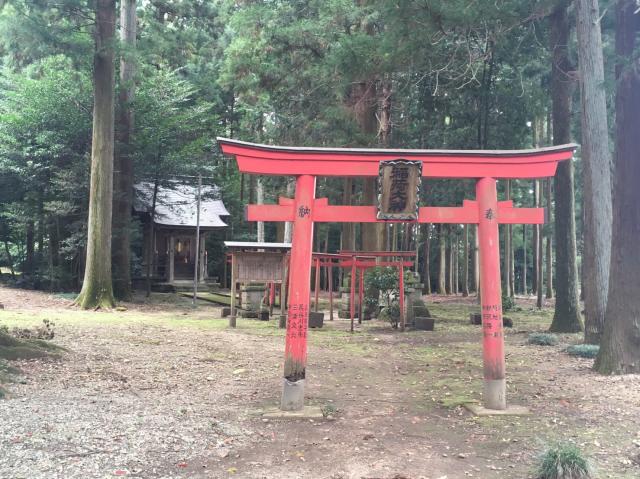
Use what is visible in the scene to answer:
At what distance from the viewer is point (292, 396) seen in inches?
234

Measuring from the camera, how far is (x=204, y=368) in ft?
26.4

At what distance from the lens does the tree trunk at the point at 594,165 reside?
937 cm

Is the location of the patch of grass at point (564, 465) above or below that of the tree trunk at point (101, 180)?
below

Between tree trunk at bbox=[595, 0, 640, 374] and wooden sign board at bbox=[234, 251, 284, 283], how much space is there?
7.49 m

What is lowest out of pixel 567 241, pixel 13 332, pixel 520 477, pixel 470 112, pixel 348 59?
pixel 520 477

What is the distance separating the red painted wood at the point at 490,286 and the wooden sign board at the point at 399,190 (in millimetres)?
824

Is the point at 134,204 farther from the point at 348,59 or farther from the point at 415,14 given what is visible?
the point at 415,14

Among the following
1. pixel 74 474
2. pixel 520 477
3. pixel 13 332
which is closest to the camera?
pixel 74 474

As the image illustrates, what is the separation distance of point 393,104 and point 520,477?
596 inches

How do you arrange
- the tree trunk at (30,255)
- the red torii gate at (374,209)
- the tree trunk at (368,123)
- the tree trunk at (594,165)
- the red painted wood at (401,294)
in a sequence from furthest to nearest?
the tree trunk at (30,255)
the tree trunk at (368,123)
the red painted wood at (401,294)
the tree trunk at (594,165)
the red torii gate at (374,209)

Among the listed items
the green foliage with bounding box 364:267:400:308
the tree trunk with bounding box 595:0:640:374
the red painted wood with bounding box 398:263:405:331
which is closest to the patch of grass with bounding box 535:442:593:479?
the tree trunk with bounding box 595:0:640:374

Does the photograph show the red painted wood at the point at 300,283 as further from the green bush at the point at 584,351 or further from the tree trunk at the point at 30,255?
the tree trunk at the point at 30,255

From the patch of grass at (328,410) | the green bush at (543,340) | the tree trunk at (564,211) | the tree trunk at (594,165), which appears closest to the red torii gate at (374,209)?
the patch of grass at (328,410)

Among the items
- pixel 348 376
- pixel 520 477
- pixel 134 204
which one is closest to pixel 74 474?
pixel 520 477
